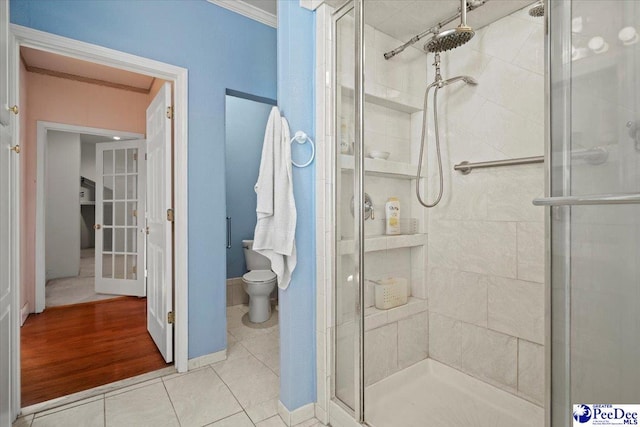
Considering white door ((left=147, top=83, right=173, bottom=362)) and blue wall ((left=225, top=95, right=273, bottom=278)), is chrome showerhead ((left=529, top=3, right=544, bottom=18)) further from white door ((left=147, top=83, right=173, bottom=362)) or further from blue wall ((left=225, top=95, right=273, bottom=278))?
blue wall ((left=225, top=95, right=273, bottom=278))

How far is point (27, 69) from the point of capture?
132 inches

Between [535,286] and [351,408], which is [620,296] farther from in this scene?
[351,408]

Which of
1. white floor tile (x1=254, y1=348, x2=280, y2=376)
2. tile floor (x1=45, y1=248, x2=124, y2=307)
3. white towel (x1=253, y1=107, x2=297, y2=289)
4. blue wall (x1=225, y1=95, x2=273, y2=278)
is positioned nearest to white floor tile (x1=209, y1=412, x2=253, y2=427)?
white floor tile (x1=254, y1=348, x2=280, y2=376)

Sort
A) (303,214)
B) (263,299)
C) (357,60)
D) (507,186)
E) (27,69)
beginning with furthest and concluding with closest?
(27,69)
(263,299)
(507,186)
(303,214)
(357,60)

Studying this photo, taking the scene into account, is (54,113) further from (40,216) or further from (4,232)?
(4,232)

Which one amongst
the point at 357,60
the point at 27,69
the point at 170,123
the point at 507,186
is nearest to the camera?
the point at 357,60

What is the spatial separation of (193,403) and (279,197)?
1331 mm

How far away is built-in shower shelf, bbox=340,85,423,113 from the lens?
1785 mm

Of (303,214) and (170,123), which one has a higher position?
(170,123)

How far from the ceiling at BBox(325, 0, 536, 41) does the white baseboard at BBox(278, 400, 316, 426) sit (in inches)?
83.5

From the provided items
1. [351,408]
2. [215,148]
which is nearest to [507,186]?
[351,408]

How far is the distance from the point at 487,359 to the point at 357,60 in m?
1.89

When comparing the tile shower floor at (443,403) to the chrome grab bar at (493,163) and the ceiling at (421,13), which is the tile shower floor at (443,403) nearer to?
the chrome grab bar at (493,163)

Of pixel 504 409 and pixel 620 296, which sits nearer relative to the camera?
pixel 620 296
